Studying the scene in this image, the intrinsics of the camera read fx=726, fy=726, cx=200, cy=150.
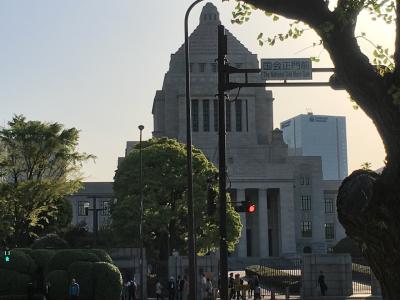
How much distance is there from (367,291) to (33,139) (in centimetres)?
2431

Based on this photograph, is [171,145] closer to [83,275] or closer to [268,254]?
[83,275]

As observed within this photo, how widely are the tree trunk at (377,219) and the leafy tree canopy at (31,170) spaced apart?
4127 cm

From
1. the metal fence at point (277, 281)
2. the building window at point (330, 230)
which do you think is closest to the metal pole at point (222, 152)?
the metal fence at point (277, 281)

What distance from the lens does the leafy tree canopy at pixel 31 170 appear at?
4712 cm

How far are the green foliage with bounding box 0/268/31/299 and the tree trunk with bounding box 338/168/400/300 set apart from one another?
28.3 meters

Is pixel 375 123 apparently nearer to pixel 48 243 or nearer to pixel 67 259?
pixel 67 259

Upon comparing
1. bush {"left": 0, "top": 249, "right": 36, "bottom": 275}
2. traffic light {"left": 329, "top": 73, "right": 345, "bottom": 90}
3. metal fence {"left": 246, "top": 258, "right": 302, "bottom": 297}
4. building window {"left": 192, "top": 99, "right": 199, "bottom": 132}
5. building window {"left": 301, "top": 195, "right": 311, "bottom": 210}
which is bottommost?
metal fence {"left": 246, "top": 258, "right": 302, "bottom": 297}

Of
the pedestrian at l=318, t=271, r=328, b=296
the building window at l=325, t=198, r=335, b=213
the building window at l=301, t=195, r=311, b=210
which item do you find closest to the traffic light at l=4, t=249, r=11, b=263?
the pedestrian at l=318, t=271, r=328, b=296

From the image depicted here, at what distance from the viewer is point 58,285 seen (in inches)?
1302

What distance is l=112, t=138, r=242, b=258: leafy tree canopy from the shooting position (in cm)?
5550

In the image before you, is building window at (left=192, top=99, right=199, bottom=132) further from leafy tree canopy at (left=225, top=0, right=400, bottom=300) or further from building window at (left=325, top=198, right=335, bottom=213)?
leafy tree canopy at (left=225, top=0, right=400, bottom=300)

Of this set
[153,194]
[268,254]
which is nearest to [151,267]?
[153,194]

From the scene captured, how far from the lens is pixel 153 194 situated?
2276 inches

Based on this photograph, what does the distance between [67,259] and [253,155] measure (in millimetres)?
67780
